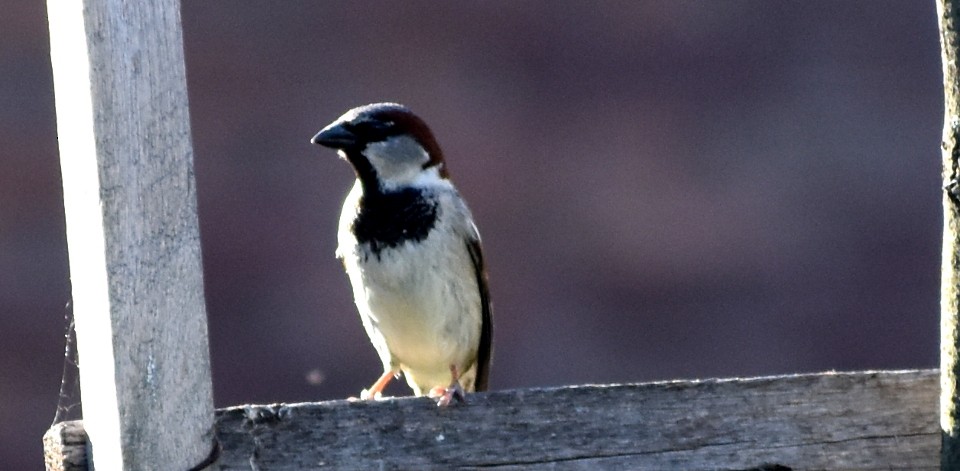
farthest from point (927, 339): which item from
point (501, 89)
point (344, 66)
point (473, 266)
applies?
point (473, 266)

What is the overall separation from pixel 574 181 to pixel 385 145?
8.79 ft

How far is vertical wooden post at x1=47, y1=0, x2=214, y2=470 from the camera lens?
1.74 meters

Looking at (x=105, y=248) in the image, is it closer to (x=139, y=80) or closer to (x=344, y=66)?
(x=139, y=80)

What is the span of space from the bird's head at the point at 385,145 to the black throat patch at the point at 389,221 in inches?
1.0

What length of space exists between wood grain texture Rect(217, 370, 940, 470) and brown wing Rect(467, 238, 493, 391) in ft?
4.49

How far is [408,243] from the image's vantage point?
3.21 meters

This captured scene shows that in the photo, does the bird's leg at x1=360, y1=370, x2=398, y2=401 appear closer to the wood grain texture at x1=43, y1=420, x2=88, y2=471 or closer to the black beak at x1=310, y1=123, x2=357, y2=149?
the black beak at x1=310, y1=123, x2=357, y2=149

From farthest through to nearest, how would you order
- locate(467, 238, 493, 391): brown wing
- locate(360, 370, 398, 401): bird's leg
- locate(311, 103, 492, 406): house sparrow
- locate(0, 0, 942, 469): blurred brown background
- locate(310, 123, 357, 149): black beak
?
locate(0, 0, 942, 469): blurred brown background
locate(467, 238, 493, 391): brown wing
locate(311, 103, 492, 406): house sparrow
locate(360, 370, 398, 401): bird's leg
locate(310, 123, 357, 149): black beak

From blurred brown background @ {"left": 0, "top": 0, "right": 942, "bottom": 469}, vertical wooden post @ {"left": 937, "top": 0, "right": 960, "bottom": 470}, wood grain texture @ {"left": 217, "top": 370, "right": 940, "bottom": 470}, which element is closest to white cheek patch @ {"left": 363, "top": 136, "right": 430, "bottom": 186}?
wood grain texture @ {"left": 217, "top": 370, "right": 940, "bottom": 470}

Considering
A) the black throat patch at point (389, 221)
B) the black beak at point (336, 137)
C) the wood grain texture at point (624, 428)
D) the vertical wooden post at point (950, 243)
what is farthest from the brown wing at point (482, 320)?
the vertical wooden post at point (950, 243)

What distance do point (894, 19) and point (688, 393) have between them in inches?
176

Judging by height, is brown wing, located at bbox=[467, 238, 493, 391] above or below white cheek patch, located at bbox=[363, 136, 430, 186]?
below

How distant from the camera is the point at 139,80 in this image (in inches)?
69.7

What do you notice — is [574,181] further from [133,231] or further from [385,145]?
[133,231]
